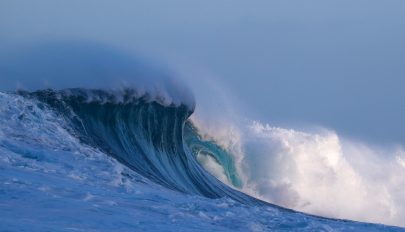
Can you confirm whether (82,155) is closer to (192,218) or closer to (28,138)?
(28,138)

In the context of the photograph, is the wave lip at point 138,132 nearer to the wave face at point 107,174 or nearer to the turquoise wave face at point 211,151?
the wave face at point 107,174

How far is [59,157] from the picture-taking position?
9867mm

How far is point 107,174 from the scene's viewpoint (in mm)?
9375

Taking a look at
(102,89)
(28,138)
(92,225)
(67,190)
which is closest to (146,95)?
(102,89)

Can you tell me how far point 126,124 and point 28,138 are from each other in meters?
5.44

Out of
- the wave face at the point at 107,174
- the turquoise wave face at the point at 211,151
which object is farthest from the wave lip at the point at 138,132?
the turquoise wave face at the point at 211,151

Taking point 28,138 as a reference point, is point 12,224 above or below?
below

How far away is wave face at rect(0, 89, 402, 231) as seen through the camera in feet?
22.0

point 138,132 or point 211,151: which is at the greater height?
point 211,151

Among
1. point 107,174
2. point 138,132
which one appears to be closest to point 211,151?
point 138,132

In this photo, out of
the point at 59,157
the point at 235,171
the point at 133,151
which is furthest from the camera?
the point at 235,171

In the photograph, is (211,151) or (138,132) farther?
(211,151)

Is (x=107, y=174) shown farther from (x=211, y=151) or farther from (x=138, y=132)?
(x=211, y=151)

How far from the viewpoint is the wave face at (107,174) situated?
670 cm
